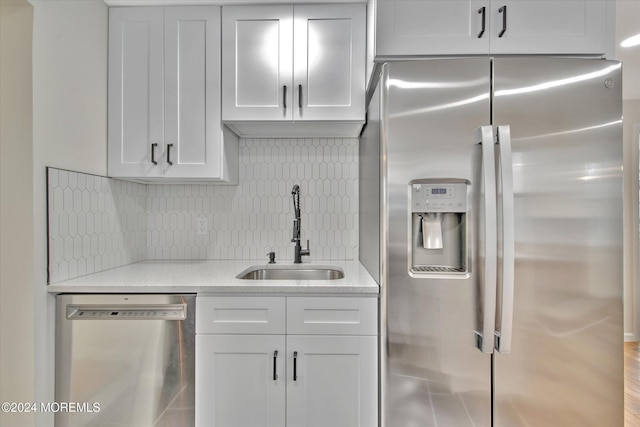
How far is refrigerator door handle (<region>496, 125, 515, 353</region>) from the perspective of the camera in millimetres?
1181

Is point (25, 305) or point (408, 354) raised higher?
point (25, 305)

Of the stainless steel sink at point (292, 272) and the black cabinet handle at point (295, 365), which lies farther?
the stainless steel sink at point (292, 272)

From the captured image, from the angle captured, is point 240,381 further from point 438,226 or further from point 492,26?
point 492,26

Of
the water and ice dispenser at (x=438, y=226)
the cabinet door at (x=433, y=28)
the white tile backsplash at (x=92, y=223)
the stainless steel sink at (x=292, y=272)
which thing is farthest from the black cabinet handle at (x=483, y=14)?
the white tile backsplash at (x=92, y=223)

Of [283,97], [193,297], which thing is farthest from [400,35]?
[193,297]

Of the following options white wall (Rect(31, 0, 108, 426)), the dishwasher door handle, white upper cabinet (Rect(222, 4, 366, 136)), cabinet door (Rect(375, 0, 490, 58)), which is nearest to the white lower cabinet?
the dishwasher door handle

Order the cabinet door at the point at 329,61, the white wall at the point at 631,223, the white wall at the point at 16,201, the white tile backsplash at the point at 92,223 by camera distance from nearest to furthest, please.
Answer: the white wall at the point at 16,201 → the white tile backsplash at the point at 92,223 → the cabinet door at the point at 329,61 → the white wall at the point at 631,223

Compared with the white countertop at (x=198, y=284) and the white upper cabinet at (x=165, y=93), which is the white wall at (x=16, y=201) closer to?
the white countertop at (x=198, y=284)

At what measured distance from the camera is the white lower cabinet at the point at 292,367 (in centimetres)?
140

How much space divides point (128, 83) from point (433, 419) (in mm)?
2192

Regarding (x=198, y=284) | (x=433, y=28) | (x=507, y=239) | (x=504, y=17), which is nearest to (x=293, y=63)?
(x=433, y=28)

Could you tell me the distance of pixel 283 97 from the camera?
67.7 inches

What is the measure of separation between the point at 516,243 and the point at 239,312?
119 cm

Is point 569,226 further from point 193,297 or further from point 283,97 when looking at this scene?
point 193,297
